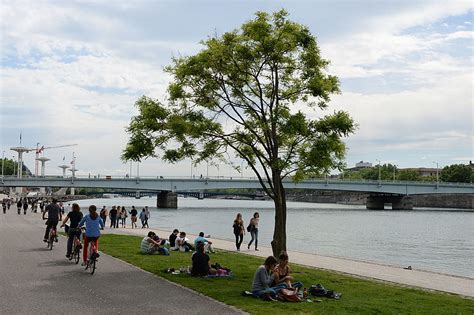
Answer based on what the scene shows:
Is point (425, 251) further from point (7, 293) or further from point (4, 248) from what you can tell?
point (7, 293)

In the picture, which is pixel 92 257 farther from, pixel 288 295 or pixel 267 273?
pixel 288 295

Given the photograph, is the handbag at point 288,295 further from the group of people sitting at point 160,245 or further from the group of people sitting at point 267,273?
the group of people sitting at point 160,245

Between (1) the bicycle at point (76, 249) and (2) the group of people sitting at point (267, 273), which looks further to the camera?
(1) the bicycle at point (76, 249)

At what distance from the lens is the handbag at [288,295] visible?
11984 mm

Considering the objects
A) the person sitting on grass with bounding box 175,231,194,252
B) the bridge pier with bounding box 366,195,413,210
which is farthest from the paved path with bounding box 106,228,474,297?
the bridge pier with bounding box 366,195,413,210

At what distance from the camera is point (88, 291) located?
1209 cm

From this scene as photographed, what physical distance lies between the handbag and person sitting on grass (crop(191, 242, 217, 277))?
3.60 metres

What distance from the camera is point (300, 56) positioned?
18.4m

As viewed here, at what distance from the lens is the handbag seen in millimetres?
11984

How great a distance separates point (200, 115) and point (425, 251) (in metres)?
24.0

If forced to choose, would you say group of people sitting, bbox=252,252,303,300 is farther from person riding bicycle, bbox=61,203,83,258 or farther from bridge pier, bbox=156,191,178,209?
bridge pier, bbox=156,191,178,209

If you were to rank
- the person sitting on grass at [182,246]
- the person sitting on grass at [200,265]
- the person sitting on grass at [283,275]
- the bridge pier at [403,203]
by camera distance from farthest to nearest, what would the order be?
the bridge pier at [403,203] < the person sitting on grass at [182,246] < the person sitting on grass at [200,265] < the person sitting on grass at [283,275]

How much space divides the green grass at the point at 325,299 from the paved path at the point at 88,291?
0.62 metres

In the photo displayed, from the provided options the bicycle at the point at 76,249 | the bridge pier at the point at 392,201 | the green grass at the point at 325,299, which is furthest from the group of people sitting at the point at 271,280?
the bridge pier at the point at 392,201
